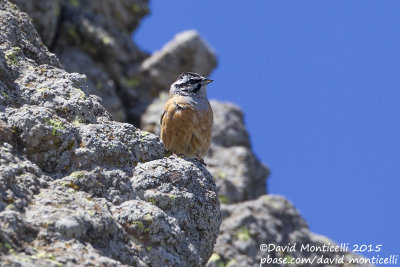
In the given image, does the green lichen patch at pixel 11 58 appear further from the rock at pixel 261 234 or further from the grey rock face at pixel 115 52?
the rock at pixel 261 234

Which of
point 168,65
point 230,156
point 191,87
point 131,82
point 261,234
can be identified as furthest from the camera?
point 168,65

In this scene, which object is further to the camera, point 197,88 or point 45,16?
point 45,16

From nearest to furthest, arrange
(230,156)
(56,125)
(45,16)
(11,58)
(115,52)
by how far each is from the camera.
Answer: (56,125)
(11,58)
(45,16)
(230,156)
(115,52)

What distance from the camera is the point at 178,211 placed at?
5.19m

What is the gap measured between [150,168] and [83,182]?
627 mm

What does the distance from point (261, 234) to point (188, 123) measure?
220 cm

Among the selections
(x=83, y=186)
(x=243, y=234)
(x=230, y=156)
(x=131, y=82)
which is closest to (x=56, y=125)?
(x=83, y=186)

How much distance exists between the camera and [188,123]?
8.89 meters

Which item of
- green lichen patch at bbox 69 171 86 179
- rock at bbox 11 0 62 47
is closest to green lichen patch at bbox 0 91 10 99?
green lichen patch at bbox 69 171 86 179

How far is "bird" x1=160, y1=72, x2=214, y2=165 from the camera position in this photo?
891cm

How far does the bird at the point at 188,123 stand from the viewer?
29.2 feet

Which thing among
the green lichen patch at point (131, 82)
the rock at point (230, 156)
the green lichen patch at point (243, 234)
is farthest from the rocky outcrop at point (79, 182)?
the green lichen patch at point (131, 82)

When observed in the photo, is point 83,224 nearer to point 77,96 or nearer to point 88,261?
point 88,261

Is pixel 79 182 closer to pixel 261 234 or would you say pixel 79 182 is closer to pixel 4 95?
pixel 4 95
